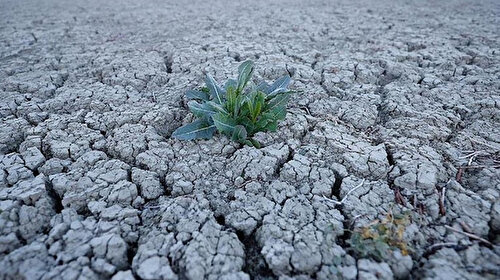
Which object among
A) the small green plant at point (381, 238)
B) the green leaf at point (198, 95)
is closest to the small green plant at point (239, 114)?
the green leaf at point (198, 95)

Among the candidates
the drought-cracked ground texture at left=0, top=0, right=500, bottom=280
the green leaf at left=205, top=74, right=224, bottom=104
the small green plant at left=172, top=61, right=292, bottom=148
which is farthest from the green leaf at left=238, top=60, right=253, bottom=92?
the drought-cracked ground texture at left=0, top=0, right=500, bottom=280

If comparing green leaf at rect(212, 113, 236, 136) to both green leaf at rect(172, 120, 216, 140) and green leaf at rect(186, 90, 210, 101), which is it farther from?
green leaf at rect(186, 90, 210, 101)

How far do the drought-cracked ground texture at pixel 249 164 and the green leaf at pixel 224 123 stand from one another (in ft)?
0.39

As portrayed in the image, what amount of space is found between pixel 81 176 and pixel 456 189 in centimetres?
198

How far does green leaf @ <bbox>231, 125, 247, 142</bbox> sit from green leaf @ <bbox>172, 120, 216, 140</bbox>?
0.16 m

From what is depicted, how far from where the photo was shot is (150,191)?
1642mm

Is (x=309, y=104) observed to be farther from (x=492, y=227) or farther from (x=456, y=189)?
(x=492, y=227)

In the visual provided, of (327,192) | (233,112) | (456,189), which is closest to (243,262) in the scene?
(327,192)

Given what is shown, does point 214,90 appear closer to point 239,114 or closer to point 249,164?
point 239,114

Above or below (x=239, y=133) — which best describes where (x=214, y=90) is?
above

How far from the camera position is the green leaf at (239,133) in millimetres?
1823

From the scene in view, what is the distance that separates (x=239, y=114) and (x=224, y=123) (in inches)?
5.3

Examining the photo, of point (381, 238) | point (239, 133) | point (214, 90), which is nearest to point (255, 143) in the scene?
point (239, 133)

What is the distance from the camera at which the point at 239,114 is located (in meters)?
1.89
